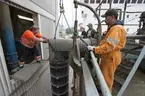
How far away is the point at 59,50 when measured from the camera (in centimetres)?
260

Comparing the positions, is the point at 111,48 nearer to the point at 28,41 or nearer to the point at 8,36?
the point at 8,36

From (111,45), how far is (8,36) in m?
1.71

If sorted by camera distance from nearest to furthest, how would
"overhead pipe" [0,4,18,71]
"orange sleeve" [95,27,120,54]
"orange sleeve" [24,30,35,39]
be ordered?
"orange sleeve" [95,27,120,54] < "overhead pipe" [0,4,18,71] < "orange sleeve" [24,30,35,39]

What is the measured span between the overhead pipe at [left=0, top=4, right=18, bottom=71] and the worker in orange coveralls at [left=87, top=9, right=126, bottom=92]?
143 cm

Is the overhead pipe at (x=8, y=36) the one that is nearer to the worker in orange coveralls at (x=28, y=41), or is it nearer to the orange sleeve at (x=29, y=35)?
the worker in orange coveralls at (x=28, y=41)

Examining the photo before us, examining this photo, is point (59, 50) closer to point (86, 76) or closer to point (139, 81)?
point (86, 76)

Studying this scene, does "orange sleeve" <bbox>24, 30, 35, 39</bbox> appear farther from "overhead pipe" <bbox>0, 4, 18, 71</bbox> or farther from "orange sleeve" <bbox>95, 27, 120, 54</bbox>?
"orange sleeve" <bbox>95, 27, 120, 54</bbox>

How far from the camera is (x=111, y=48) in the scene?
152 centimetres

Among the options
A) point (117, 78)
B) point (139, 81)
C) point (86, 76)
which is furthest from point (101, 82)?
point (139, 81)

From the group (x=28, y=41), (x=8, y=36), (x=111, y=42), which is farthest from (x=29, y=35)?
(x=111, y=42)

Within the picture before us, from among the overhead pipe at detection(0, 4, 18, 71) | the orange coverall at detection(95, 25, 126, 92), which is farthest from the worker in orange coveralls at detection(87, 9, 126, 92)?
the overhead pipe at detection(0, 4, 18, 71)

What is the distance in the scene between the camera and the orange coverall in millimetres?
1521

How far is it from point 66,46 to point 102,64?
103cm

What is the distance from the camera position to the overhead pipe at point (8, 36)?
185 centimetres
